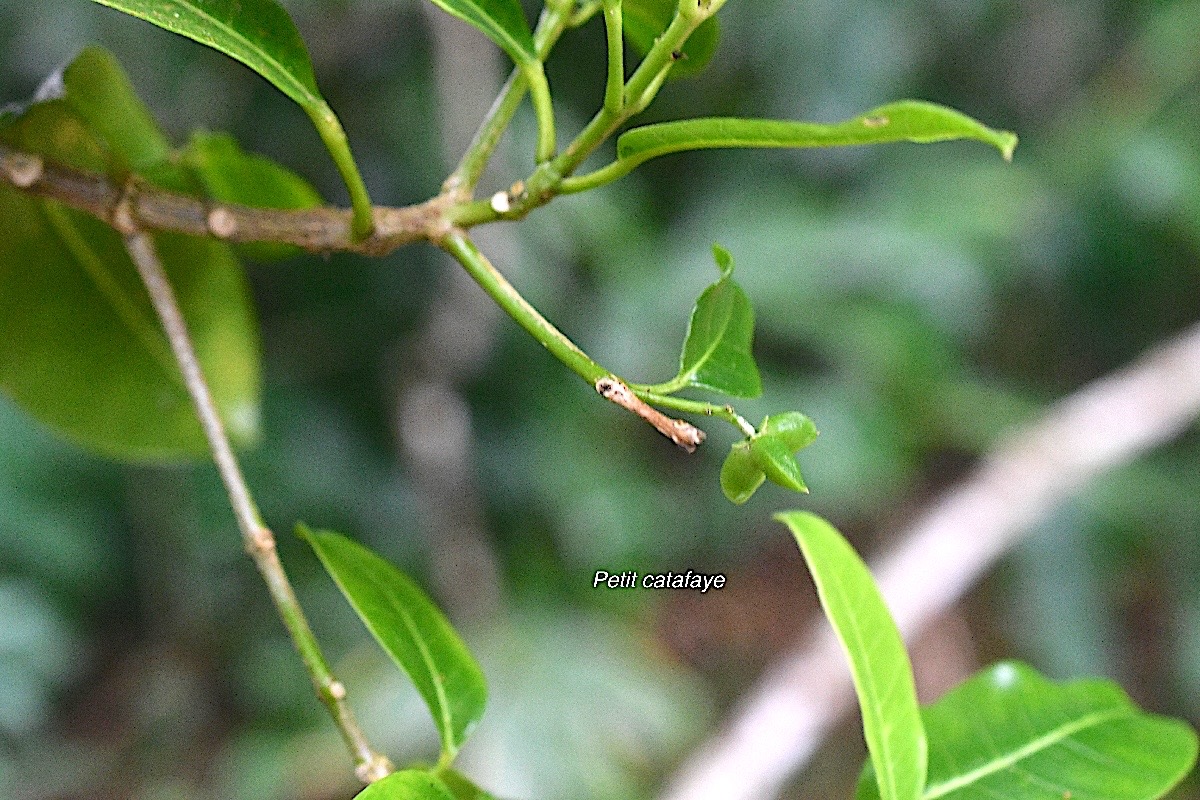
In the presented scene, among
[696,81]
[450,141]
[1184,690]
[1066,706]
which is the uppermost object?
[696,81]

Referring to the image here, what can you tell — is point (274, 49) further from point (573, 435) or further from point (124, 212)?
point (573, 435)

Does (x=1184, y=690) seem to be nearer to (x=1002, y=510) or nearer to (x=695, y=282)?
(x=1002, y=510)

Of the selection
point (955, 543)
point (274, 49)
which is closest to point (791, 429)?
point (274, 49)

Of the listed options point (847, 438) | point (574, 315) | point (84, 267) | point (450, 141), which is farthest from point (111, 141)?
point (847, 438)

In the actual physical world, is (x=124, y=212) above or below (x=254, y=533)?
above

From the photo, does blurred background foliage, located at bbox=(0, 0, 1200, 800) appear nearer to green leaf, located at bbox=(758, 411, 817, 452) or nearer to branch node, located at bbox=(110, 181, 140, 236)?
branch node, located at bbox=(110, 181, 140, 236)

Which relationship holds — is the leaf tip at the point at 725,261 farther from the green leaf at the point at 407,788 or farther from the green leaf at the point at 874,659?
the green leaf at the point at 407,788
